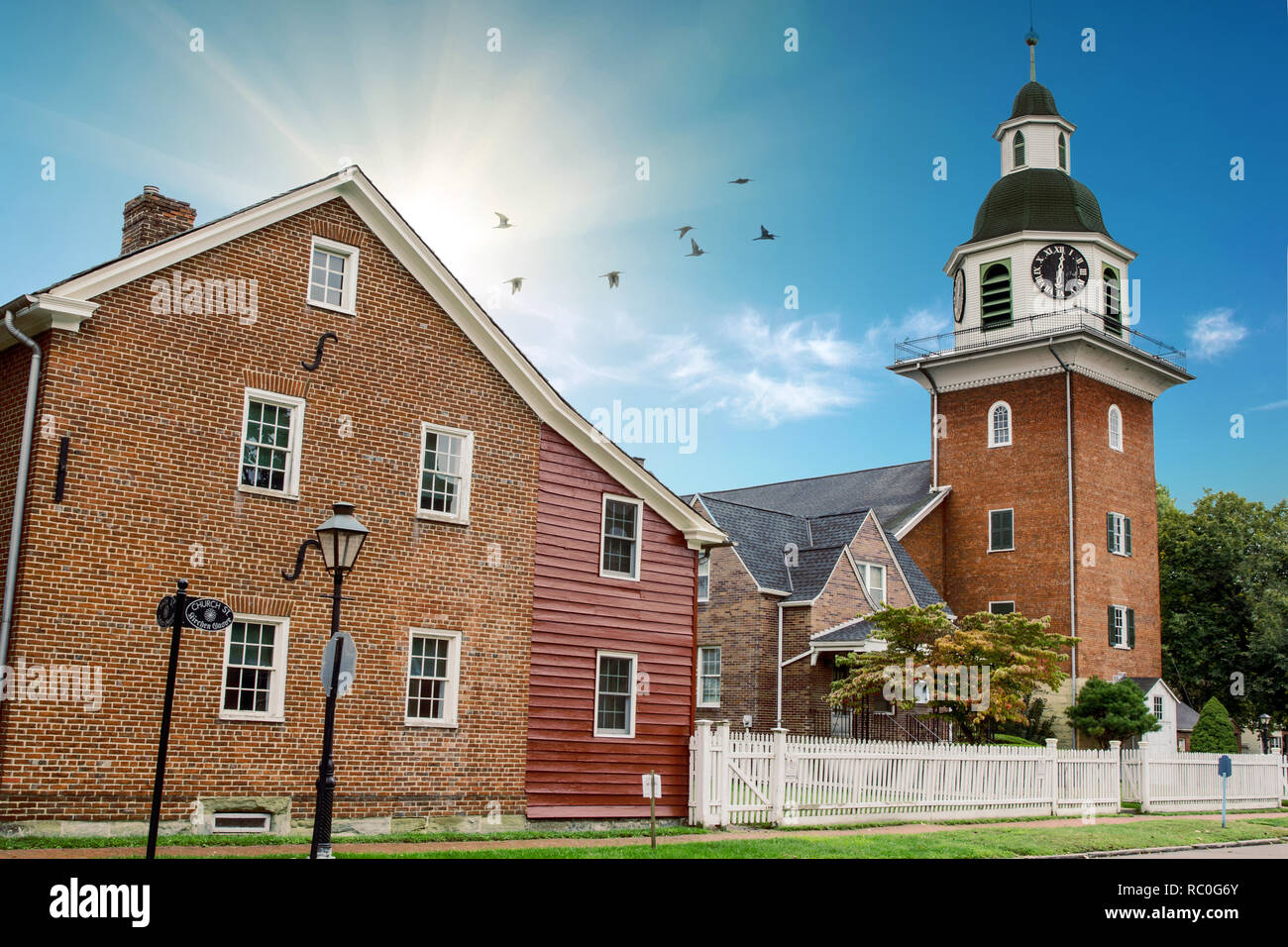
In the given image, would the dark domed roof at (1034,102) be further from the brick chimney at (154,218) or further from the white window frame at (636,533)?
the brick chimney at (154,218)

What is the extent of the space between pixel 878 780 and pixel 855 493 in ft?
87.8

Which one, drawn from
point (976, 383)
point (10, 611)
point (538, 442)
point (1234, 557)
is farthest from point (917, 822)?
point (1234, 557)

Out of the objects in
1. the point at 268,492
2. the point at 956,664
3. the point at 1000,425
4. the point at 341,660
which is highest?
the point at 1000,425

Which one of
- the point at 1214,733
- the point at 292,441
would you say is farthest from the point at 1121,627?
the point at 292,441

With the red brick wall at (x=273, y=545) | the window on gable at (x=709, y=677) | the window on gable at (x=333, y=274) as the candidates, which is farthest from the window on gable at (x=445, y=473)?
the window on gable at (x=709, y=677)

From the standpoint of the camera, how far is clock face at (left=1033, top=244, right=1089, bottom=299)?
44.1 metres

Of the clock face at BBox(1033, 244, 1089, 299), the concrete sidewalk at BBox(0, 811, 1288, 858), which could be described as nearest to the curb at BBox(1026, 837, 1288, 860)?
the concrete sidewalk at BBox(0, 811, 1288, 858)

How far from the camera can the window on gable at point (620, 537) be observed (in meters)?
21.7

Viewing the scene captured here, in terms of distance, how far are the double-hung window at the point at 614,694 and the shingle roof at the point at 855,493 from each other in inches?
950

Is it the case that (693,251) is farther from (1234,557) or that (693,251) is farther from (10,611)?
(1234,557)

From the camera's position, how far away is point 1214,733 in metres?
40.2

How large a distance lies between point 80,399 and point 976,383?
1401 inches

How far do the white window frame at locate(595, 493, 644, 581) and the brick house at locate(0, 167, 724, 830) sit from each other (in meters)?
0.04

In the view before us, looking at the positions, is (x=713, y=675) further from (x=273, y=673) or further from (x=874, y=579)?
(x=273, y=673)
